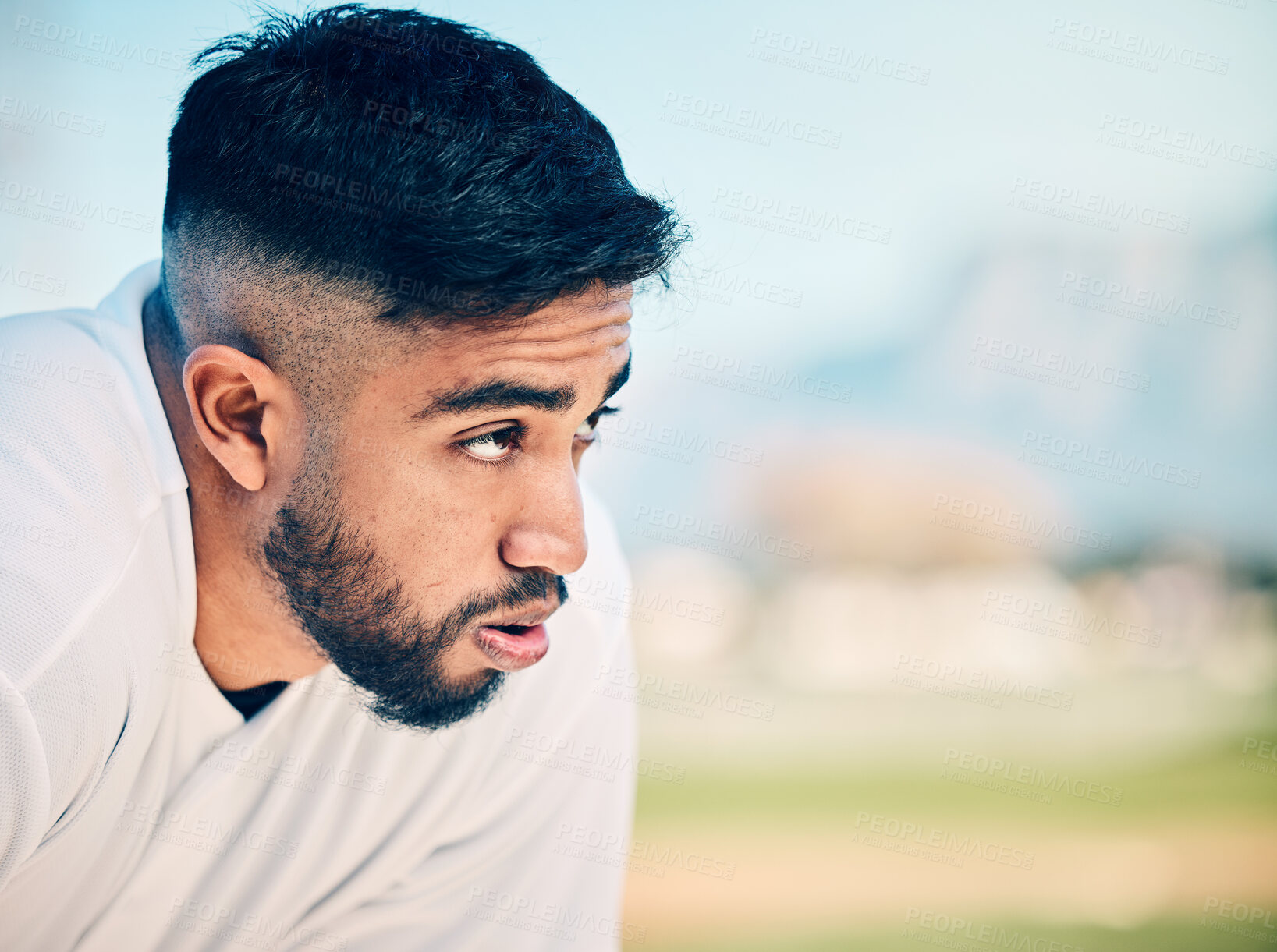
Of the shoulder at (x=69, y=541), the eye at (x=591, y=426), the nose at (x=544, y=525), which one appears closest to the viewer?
the shoulder at (x=69, y=541)

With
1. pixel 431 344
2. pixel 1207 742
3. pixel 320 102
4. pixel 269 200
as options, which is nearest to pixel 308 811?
pixel 431 344

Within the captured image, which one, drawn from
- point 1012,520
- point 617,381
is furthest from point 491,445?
point 1012,520

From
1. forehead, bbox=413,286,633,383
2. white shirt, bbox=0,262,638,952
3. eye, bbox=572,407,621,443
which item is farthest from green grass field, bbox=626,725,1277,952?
forehead, bbox=413,286,633,383

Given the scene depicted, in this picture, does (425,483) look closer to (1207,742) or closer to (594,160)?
(594,160)

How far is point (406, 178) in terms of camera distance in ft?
3.62

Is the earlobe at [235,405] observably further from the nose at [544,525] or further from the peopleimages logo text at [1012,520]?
the peopleimages logo text at [1012,520]

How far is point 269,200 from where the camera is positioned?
3.76 feet

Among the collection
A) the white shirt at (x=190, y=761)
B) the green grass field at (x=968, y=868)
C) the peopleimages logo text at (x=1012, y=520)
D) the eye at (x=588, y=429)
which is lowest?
the white shirt at (x=190, y=761)

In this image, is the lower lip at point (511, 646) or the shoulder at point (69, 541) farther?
the lower lip at point (511, 646)

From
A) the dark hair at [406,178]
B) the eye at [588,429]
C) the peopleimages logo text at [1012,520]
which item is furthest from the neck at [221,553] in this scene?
the peopleimages logo text at [1012,520]

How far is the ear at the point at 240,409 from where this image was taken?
1155 mm

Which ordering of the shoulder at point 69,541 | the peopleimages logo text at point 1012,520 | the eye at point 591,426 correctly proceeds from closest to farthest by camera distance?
the shoulder at point 69,541 < the eye at point 591,426 < the peopleimages logo text at point 1012,520

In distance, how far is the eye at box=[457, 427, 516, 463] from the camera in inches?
46.6

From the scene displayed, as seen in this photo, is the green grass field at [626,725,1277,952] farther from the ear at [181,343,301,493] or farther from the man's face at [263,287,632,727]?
the ear at [181,343,301,493]
